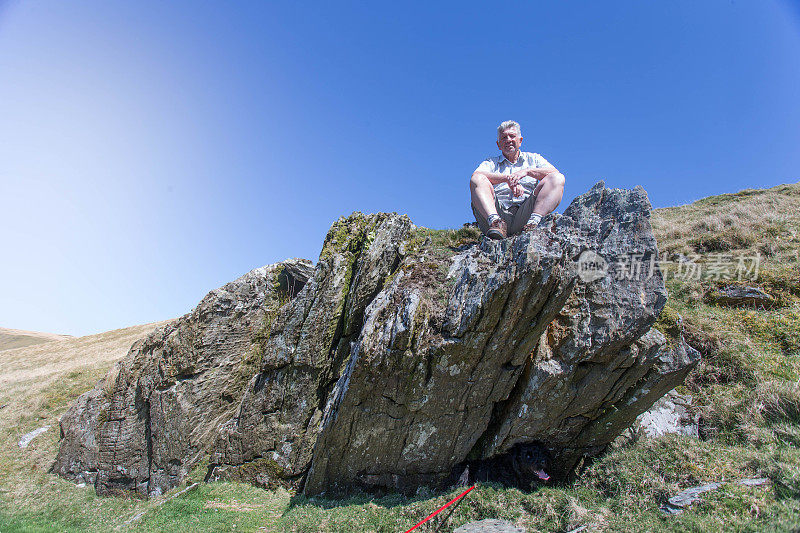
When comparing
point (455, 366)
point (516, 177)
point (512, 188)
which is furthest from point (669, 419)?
point (516, 177)

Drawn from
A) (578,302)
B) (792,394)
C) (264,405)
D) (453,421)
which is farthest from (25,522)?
(792,394)

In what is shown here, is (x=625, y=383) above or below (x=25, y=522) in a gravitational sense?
above

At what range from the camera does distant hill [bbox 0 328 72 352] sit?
147 ft

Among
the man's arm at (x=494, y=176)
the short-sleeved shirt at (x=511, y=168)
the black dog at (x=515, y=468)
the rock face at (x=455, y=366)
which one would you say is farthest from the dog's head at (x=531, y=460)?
the man's arm at (x=494, y=176)

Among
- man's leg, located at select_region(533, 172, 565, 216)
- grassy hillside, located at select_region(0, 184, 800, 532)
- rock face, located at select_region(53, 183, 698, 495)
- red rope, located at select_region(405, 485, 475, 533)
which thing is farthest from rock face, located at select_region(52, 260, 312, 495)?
man's leg, located at select_region(533, 172, 565, 216)

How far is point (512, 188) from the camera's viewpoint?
9.94 meters

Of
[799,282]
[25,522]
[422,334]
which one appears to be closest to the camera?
[422,334]

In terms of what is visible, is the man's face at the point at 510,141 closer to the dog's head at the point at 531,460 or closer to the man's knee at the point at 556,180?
the man's knee at the point at 556,180

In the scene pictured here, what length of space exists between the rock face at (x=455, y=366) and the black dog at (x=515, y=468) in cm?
32

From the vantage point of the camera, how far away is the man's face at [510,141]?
1052 centimetres

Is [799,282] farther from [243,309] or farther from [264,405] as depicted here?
[243,309]

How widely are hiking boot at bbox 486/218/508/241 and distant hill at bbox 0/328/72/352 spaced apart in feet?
186

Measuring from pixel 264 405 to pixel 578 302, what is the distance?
30.0ft

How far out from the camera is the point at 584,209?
8.36 m
